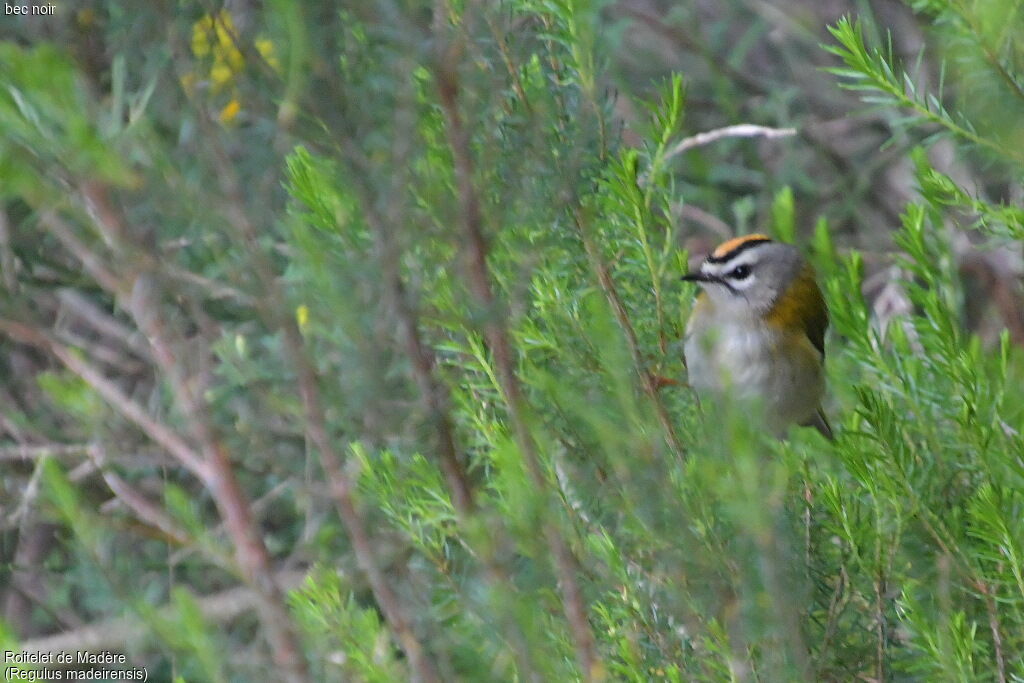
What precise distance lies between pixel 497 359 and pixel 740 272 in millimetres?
1565

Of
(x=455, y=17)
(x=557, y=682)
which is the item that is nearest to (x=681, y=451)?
(x=557, y=682)

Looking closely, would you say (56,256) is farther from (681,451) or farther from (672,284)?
(681,451)

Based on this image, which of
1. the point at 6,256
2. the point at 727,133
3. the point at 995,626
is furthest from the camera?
the point at 727,133

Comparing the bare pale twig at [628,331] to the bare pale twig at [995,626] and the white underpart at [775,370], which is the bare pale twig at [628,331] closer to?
the bare pale twig at [995,626]

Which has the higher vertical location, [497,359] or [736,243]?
[497,359]

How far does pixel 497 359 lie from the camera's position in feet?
3.53

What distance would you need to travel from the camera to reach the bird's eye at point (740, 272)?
2.54 metres

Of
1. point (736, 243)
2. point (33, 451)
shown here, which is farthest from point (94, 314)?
point (736, 243)

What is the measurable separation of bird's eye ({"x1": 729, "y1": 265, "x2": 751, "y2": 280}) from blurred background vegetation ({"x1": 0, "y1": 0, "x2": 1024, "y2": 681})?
0.89m

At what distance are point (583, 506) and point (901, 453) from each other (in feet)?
1.15

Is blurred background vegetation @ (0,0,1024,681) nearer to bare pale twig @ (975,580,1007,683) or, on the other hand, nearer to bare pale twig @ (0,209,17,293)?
bare pale twig @ (975,580,1007,683)

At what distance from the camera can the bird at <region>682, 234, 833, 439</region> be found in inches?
95.3

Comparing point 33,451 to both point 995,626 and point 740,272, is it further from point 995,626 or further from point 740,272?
point 995,626

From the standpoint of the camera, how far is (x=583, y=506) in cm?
121
